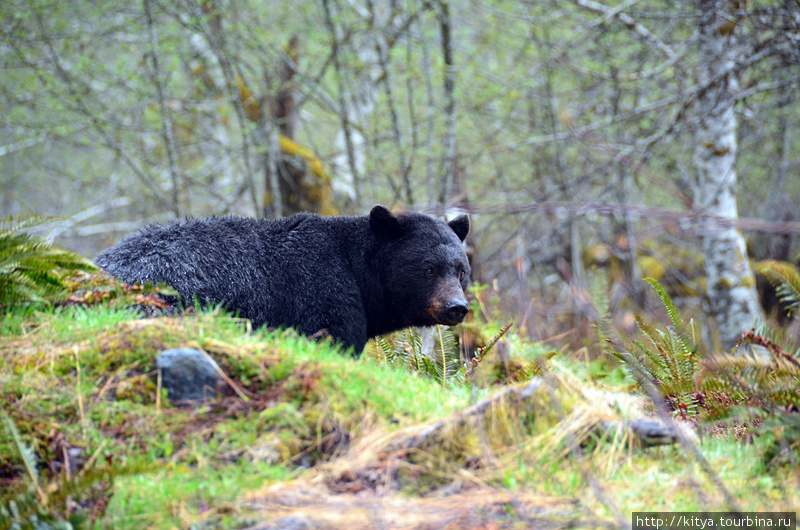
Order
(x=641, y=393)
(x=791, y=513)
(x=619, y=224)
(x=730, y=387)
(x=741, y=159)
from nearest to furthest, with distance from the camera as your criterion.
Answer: (x=791, y=513) < (x=730, y=387) < (x=641, y=393) < (x=619, y=224) < (x=741, y=159)

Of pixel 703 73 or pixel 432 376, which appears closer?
pixel 432 376

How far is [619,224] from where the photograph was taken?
53.7 ft

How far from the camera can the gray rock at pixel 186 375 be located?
→ 3.39 m

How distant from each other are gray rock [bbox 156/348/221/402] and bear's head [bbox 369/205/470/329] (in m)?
3.09

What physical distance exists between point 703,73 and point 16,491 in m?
11.4

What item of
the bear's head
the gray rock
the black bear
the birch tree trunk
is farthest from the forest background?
the gray rock

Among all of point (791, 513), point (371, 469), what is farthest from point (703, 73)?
point (371, 469)

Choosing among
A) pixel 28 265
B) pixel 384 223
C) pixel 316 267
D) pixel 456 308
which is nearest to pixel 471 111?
pixel 384 223

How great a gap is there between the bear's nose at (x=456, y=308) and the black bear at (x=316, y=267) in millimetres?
10

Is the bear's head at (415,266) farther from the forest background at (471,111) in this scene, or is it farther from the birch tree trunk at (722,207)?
the birch tree trunk at (722,207)

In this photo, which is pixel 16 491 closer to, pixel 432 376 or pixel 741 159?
pixel 432 376

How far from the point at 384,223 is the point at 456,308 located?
3.95 feet

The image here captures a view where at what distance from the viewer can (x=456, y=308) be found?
6047mm

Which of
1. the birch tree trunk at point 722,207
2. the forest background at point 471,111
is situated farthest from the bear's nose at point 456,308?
the birch tree trunk at point 722,207
